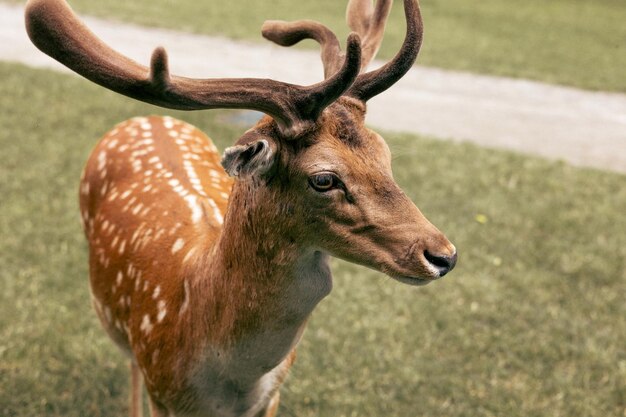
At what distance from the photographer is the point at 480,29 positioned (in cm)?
1265

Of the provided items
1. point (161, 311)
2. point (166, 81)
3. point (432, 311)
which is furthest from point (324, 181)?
point (432, 311)

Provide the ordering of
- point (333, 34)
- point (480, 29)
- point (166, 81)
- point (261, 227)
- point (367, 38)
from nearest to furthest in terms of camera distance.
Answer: point (166, 81)
point (261, 227)
point (333, 34)
point (367, 38)
point (480, 29)

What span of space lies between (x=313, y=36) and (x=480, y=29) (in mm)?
10623

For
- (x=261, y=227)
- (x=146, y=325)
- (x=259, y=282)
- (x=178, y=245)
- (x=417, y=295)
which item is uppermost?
(x=261, y=227)

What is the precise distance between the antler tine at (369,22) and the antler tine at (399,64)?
28 cm

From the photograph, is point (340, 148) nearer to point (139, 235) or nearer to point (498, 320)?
point (139, 235)

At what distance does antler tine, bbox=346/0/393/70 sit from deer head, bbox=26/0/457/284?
41 cm

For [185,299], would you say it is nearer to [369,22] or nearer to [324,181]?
[324,181]

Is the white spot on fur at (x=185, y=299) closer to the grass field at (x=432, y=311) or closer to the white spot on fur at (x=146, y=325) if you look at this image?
the white spot on fur at (x=146, y=325)

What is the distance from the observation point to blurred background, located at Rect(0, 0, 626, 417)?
3.98 m

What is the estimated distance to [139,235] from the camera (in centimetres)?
303

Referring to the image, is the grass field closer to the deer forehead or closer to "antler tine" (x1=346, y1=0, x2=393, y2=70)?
"antler tine" (x1=346, y1=0, x2=393, y2=70)

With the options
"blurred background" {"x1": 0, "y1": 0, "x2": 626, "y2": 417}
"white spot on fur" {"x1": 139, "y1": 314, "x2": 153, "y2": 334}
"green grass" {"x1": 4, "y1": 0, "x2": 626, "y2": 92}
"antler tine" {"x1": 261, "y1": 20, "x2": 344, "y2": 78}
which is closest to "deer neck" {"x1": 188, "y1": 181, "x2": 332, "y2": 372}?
"white spot on fur" {"x1": 139, "y1": 314, "x2": 153, "y2": 334}

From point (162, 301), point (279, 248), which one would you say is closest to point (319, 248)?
point (279, 248)
